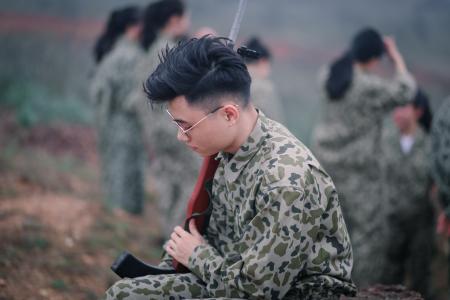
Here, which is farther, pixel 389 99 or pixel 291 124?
pixel 291 124

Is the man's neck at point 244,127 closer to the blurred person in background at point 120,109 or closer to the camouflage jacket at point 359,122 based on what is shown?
the camouflage jacket at point 359,122

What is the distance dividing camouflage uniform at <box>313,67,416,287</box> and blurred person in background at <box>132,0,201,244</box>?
1.17 m

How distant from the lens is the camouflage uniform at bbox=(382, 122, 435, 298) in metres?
4.66

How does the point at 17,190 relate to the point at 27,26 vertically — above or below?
below

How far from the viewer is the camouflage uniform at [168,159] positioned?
16.3 ft

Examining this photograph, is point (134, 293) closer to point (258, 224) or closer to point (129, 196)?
point (258, 224)

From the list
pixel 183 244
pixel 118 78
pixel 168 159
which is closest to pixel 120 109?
pixel 118 78

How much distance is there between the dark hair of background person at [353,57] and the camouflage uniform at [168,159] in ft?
4.30

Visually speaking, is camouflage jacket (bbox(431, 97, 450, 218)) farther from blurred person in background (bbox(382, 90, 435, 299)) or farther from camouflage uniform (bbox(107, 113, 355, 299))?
blurred person in background (bbox(382, 90, 435, 299))

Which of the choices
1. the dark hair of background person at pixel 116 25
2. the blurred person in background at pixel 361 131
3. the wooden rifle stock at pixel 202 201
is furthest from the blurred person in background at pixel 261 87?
the wooden rifle stock at pixel 202 201

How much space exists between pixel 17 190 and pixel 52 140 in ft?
9.15

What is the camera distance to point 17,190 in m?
5.59

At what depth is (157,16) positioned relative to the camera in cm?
510

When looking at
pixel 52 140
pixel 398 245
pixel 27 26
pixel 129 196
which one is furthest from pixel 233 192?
pixel 27 26
